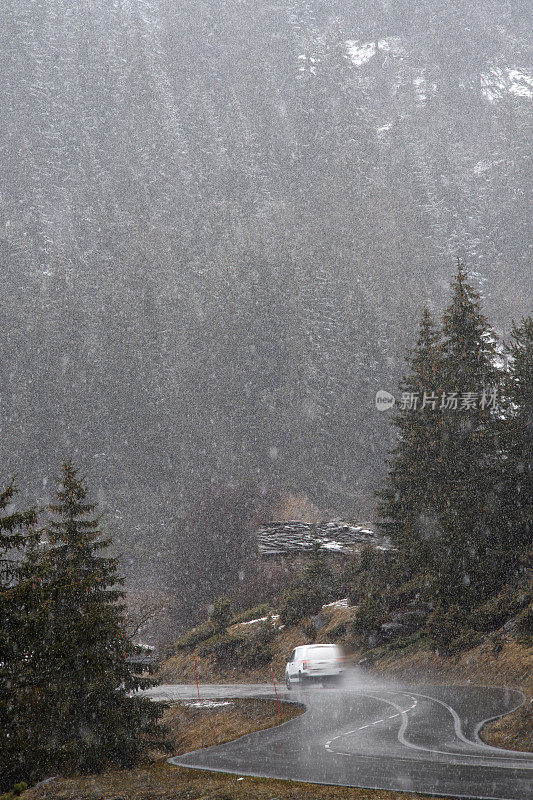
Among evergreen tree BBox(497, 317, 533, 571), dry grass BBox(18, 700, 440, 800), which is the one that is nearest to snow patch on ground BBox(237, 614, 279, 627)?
evergreen tree BBox(497, 317, 533, 571)

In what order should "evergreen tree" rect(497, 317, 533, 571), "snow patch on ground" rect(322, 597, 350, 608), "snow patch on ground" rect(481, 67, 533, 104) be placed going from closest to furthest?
"evergreen tree" rect(497, 317, 533, 571), "snow patch on ground" rect(322, 597, 350, 608), "snow patch on ground" rect(481, 67, 533, 104)

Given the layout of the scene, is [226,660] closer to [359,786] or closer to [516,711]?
[516,711]

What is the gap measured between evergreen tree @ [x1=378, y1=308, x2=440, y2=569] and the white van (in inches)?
181

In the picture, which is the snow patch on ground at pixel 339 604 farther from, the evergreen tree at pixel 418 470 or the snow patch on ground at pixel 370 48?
the snow patch on ground at pixel 370 48

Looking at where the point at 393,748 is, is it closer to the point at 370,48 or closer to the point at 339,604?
the point at 339,604

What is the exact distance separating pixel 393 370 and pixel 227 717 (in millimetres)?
56350

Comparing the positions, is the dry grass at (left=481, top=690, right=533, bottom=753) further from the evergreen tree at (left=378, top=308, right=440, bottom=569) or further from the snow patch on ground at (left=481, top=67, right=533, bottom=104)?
the snow patch on ground at (left=481, top=67, right=533, bottom=104)

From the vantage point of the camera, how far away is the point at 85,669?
1238 centimetres

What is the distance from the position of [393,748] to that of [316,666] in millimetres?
9474

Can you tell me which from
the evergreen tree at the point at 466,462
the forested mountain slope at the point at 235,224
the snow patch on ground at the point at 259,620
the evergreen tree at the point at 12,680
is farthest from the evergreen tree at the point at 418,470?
the forested mountain slope at the point at 235,224

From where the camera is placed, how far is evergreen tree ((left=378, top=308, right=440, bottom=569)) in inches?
928

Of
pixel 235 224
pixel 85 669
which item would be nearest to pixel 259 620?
pixel 85 669

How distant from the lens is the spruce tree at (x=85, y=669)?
11812mm

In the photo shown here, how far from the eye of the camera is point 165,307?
2972 inches
